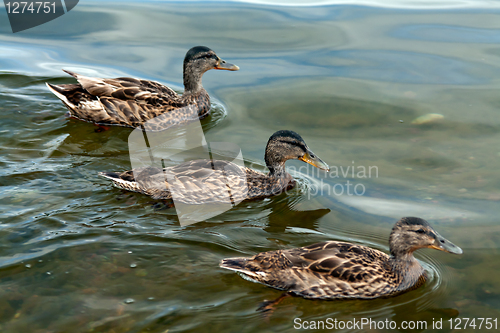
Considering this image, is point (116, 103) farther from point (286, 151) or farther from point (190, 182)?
point (286, 151)

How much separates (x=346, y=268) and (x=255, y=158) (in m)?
3.47

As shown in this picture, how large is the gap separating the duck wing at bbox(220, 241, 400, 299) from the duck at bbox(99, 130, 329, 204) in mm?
1980

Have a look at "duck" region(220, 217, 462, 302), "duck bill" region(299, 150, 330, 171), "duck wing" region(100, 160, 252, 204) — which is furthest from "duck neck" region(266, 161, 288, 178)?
"duck" region(220, 217, 462, 302)

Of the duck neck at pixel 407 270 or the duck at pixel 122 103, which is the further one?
the duck at pixel 122 103

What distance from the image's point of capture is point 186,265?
18.5ft

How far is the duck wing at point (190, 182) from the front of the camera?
706 centimetres

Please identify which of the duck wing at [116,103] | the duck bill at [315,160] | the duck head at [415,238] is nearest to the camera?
the duck head at [415,238]

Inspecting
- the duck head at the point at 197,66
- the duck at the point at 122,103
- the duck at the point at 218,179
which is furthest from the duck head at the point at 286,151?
the duck head at the point at 197,66

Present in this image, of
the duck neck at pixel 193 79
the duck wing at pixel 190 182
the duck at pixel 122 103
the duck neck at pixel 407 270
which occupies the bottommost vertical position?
the duck neck at pixel 407 270

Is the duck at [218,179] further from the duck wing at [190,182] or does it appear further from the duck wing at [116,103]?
the duck wing at [116,103]

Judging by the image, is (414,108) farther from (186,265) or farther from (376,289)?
(186,265)

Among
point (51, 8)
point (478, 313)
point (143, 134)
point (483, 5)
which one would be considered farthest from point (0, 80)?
point (483, 5)

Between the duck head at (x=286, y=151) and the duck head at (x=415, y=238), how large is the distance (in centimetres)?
216

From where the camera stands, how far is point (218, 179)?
7.18 m
